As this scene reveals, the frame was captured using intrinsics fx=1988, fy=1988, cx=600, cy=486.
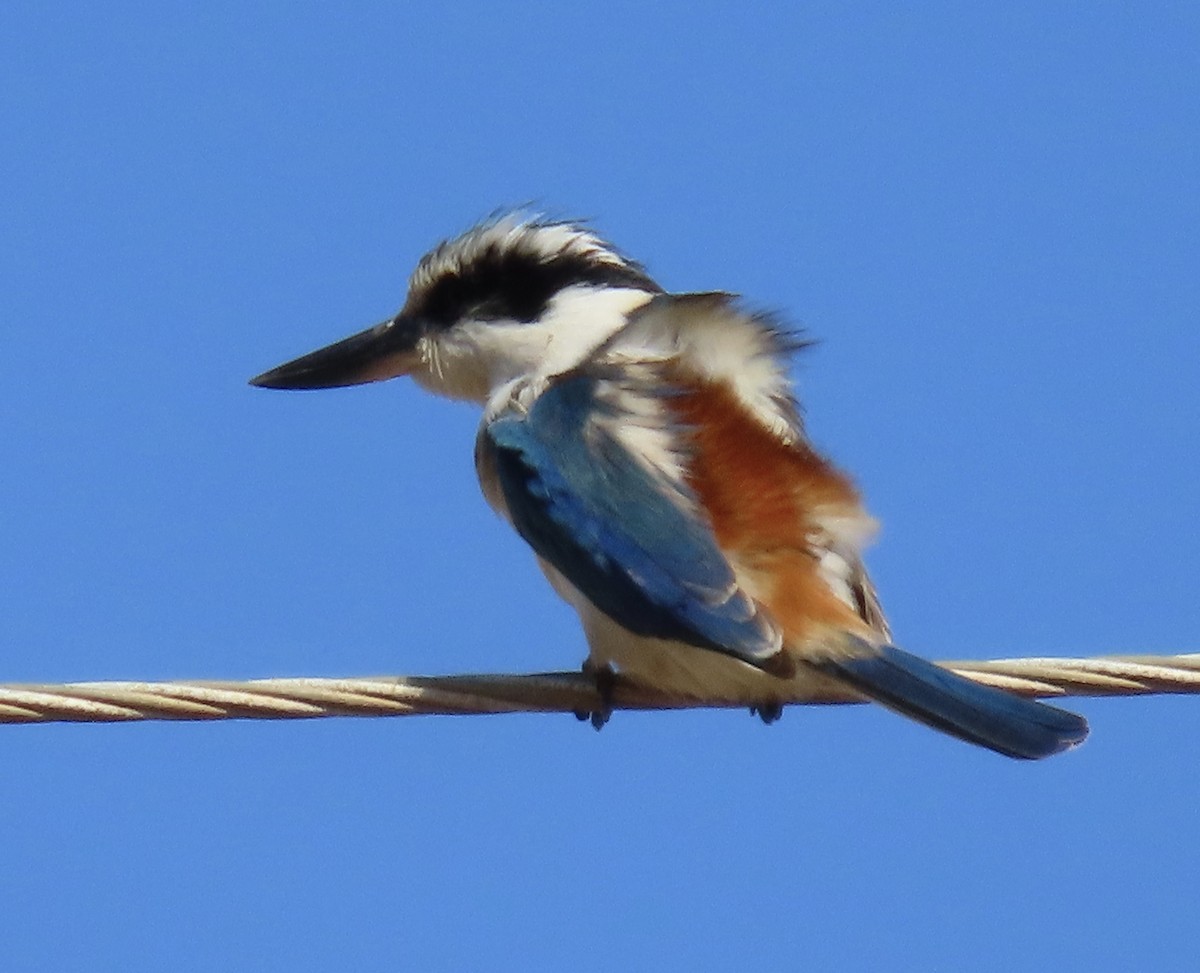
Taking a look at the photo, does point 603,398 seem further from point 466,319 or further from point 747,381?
point 466,319

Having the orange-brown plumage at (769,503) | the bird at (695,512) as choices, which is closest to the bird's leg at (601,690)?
the bird at (695,512)

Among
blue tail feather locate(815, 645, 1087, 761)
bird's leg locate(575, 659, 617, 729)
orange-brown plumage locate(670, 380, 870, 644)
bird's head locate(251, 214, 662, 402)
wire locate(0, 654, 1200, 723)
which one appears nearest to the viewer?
wire locate(0, 654, 1200, 723)

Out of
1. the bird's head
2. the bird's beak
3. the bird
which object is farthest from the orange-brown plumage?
the bird's beak

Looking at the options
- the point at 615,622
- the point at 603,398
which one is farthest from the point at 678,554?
the point at 603,398

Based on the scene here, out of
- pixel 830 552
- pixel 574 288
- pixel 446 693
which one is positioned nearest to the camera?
pixel 446 693

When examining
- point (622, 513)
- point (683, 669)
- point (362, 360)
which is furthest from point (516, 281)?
point (683, 669)

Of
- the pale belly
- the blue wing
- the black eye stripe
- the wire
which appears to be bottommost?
the wire

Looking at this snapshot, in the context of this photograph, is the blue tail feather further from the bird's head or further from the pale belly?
the bird's head

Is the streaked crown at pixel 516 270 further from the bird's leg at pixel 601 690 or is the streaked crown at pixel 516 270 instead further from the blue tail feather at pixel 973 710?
the blue tail feather at pixel 973 710
